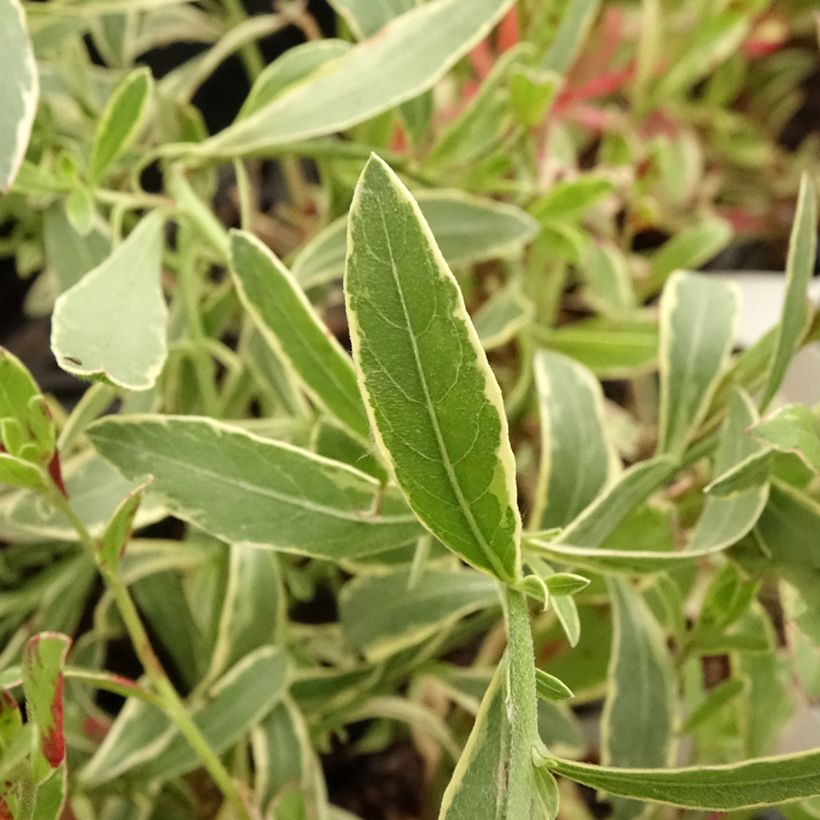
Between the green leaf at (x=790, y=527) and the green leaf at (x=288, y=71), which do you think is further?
the green leaf at (x=288, y=71)

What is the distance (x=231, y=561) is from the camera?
0.49 meters

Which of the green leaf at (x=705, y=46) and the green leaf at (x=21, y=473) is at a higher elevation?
the green leaf at (x=21, y=473)

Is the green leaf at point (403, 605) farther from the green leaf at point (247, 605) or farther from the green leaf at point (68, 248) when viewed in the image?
the green leaf at point (68, 248)

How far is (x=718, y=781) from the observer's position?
0.97ft

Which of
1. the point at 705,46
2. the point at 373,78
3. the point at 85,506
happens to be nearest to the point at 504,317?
the point at 373,78

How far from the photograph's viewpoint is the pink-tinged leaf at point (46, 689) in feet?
0.94

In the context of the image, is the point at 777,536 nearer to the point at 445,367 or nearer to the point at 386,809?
the point at 445,367

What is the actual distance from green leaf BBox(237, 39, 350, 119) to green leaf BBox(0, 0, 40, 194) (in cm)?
13

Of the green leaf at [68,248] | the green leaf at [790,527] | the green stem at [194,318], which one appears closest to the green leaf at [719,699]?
the green leaf at [790,527]

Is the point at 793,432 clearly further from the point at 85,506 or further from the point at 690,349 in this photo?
the point at 85,506

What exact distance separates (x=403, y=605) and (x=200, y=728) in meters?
0.12

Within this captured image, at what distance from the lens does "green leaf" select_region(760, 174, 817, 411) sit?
0.39m

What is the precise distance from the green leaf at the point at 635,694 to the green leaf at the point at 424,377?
21cm

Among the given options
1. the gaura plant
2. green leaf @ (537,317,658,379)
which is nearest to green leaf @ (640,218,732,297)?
the gaura plant
